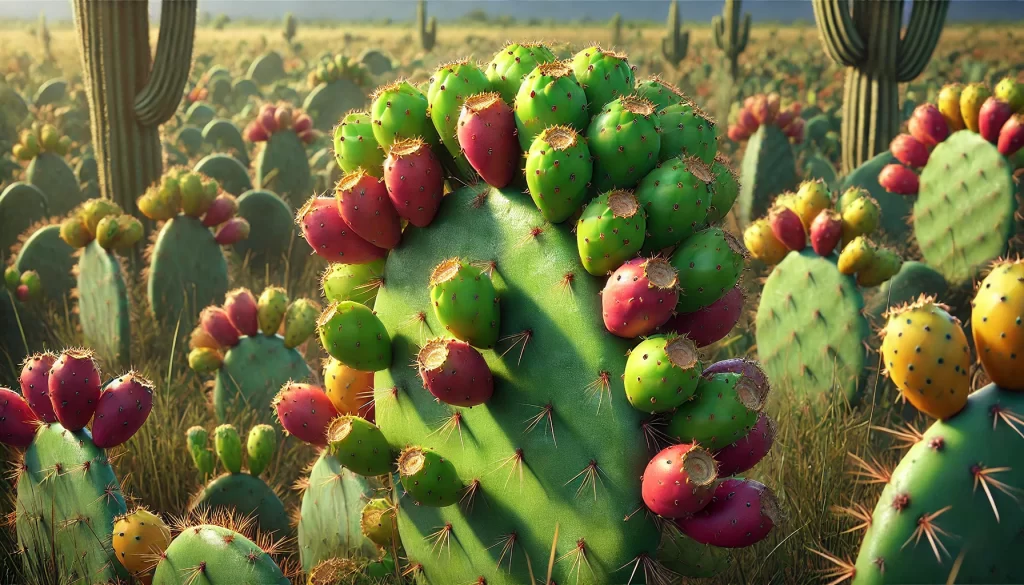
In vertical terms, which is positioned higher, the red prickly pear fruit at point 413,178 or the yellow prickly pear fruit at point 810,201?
the red prickly pear fruit at point 413,178

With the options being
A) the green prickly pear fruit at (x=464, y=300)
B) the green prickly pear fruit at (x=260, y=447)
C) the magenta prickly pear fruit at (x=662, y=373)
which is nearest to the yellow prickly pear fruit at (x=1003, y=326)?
the magenta prickly pear fruit at (x=662, y=373)

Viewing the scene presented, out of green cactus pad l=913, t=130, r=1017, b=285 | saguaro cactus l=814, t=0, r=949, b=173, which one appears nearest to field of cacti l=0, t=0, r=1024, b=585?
green cactus pad l=913, t=130, r=1017, b=285

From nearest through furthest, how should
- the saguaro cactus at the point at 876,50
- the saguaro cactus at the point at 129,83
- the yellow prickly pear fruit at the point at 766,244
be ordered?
the yellow prickly pear fruit at the point at 766,244, the saguaro cactus at the point at 129,83, the saguaro cactus at the point at 876,50

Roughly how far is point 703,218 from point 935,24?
492 cm

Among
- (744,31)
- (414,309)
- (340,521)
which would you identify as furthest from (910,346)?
(744,31)

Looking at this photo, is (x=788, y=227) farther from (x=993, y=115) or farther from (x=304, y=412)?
(x=304, y=412)

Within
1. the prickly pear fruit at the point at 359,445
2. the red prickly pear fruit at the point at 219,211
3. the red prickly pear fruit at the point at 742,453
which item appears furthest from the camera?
the red prickly pear fruit at the point at 219,211

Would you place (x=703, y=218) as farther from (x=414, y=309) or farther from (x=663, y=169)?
(x=414, y=309)

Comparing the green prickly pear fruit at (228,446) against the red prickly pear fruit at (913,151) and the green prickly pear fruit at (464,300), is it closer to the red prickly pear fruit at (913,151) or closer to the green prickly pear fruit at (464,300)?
the green prickly pear fruit at (464,300)

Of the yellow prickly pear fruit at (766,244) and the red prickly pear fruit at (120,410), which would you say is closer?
the red prickly pear fruit at (120,410)

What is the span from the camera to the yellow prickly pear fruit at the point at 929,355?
1574 millimetres

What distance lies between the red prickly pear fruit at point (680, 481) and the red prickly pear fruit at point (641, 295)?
22 cm

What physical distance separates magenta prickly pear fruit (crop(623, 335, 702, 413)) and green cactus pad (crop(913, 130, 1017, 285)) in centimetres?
275

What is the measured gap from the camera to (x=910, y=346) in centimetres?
158
